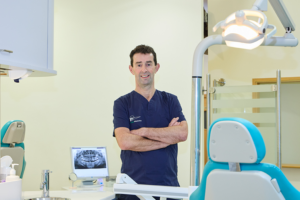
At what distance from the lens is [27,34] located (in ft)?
5.42

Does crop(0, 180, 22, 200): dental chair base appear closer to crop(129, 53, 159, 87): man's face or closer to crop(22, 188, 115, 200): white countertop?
Result: crop(22, 188, 115, 200): white countertop

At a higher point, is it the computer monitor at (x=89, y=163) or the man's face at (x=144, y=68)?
the man's face at (x=144, y=68)

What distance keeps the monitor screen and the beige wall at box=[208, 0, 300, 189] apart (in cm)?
260

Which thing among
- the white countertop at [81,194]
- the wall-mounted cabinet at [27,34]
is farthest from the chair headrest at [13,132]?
the wall-mounted cabinet at [27,34]

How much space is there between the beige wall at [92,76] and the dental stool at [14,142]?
0.42 ft

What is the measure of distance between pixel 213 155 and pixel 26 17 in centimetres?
115

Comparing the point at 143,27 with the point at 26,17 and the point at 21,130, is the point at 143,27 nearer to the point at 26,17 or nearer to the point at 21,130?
the point at 21,130

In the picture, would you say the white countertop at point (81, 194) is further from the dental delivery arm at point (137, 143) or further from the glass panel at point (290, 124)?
the glass panel at point (290, 124)

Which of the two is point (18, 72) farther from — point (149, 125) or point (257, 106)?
point (257, 106)

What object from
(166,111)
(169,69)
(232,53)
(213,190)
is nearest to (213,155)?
(213,190)

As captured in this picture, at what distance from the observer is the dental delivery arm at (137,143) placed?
2.43m

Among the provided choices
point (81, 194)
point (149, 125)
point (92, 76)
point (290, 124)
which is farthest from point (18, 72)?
point (290, 124)

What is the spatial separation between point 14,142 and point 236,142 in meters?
3.25

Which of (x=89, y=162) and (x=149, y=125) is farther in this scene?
(x=89, y=162)
